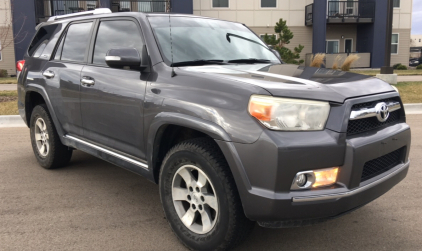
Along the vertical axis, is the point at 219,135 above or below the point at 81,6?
below

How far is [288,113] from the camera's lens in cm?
264

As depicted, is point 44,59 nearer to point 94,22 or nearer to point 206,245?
point 94,22

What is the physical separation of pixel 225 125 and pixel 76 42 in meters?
2.65

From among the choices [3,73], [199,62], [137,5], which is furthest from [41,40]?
[3,73]

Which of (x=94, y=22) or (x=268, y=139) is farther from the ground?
(x=94, y=22)

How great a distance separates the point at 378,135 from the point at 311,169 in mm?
663

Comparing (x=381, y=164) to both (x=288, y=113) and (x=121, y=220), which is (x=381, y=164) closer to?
(x=288, y=113)

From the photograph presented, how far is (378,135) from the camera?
2889 mm

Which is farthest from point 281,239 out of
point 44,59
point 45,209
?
point 44,59

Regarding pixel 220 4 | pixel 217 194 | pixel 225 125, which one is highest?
pixel 220 4

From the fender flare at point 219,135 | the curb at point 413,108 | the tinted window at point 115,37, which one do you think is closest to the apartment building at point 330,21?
the curb at point 413,108

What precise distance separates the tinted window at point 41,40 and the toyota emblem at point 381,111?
13.2 feet

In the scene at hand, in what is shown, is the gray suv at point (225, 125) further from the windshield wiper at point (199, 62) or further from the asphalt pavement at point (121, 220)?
the asphalt pavement at point (121, 220)

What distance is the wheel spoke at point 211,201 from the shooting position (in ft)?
9.43
